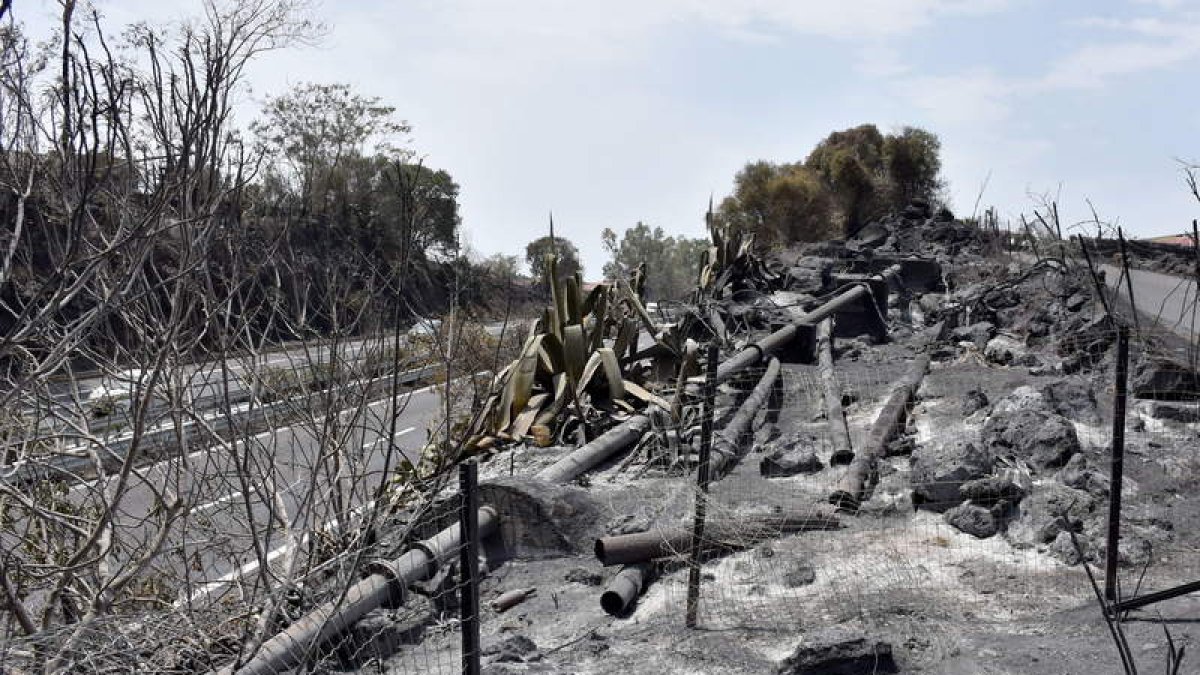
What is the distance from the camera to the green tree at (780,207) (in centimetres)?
4206

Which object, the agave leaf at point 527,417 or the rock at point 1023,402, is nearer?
the rock at point 1023,402

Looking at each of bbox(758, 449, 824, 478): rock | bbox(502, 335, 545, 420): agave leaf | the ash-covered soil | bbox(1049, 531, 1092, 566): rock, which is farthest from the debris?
bbox(502, 335, 545, 420): agave leaf

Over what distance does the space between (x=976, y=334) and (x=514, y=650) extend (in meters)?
9.59

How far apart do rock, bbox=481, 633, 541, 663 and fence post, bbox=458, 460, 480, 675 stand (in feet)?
3.12

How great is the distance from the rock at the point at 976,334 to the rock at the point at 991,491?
22.4 ft

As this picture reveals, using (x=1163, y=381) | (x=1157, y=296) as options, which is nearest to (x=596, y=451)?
(x=1163, y=381)

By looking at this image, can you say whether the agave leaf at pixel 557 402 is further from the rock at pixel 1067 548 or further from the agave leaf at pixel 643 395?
the rock at pixel 1067 548

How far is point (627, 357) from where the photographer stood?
11.1m

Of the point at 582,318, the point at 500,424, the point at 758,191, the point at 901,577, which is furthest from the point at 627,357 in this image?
the point at 758,191

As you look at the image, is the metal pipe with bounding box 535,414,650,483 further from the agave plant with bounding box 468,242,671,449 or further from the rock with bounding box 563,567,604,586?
the rock with bounding box 563,567,604,586

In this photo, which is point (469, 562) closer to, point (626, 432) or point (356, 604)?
point (356, 604)

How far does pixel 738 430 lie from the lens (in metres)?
8.44

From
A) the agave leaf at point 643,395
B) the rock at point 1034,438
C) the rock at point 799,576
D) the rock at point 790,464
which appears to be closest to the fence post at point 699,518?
the rock at point 799,576

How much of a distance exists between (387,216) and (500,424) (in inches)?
246
